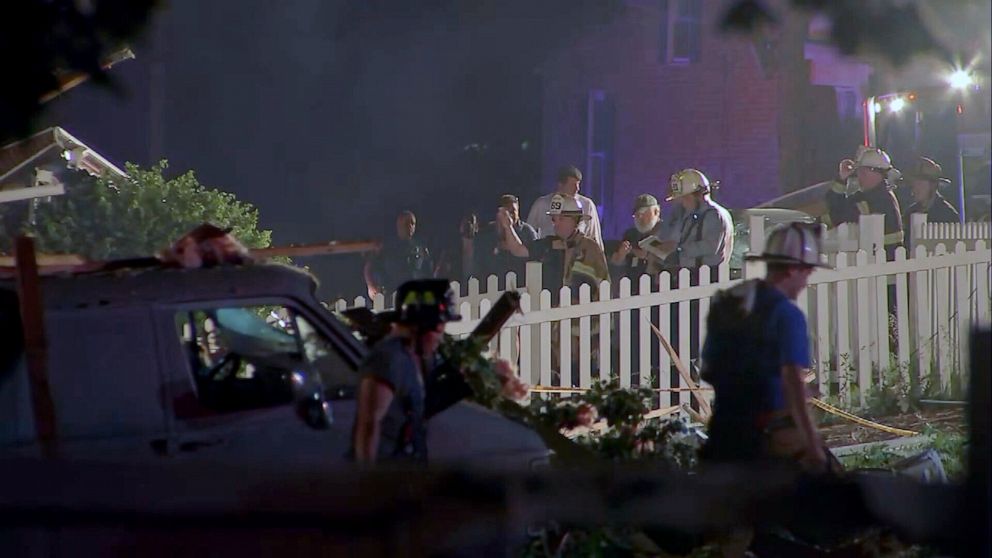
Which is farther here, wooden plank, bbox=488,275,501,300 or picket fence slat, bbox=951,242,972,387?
picket fence slat, bbox=951,242,972,387

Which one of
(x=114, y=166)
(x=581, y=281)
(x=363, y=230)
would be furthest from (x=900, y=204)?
(x=114, y=166)

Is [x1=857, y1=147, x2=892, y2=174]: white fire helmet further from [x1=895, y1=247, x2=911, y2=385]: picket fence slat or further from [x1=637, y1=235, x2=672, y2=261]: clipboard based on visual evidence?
[x1=637, y1=235, x2=672, y2=261]: clipboard

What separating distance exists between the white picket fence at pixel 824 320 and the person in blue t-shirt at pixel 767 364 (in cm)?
257

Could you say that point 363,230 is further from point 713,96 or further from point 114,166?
point 713,96

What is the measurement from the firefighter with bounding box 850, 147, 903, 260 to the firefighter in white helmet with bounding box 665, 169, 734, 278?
3.79 ft

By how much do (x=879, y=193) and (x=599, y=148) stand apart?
418cm

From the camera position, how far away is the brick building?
34.6 feet

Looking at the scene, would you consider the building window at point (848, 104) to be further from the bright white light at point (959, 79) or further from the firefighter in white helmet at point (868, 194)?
the bright white light at point (959, 79)

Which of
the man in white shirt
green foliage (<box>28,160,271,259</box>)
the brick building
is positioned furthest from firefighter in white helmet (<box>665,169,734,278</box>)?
green foliage (<box>28,160,271,259</box>)

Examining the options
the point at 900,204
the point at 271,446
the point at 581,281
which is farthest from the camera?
the point at 900,204

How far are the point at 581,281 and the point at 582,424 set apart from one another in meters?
3.54

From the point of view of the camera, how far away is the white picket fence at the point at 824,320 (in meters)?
8.00

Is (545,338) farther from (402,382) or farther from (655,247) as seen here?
(402,382)

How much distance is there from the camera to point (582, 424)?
5156 millimetres
